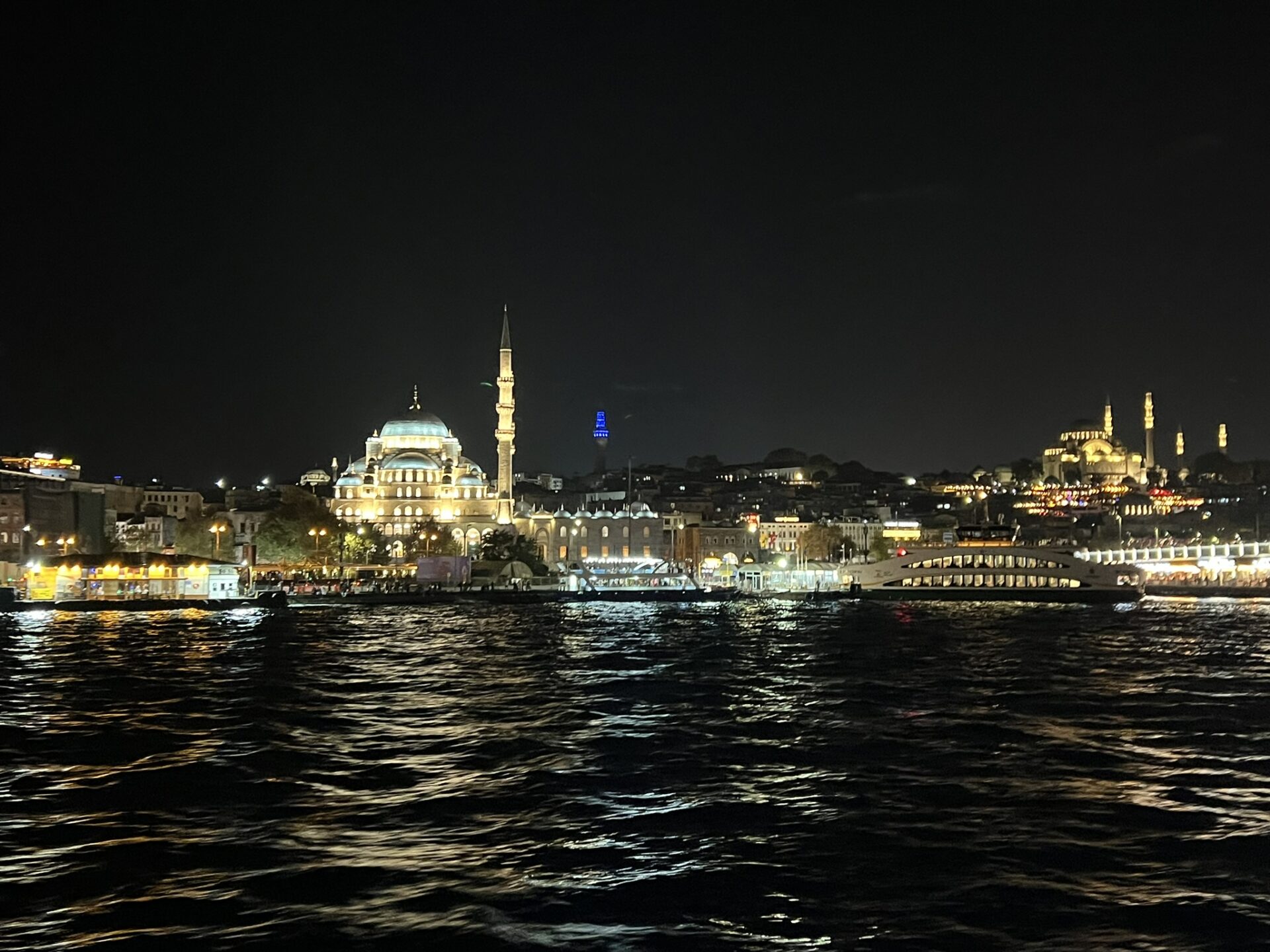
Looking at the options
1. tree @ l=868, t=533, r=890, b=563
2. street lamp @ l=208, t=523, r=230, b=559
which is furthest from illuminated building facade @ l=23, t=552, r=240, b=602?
tree @ l=868, t=533, r=890, b=563

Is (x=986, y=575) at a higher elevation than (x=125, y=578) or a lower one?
lower

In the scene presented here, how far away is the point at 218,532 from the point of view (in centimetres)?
8931

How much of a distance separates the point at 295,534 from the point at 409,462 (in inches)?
1076

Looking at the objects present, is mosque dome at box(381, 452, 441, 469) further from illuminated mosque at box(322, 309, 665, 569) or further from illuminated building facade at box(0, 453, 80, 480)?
illuminated building facade at box(0, 453, 80, 480)

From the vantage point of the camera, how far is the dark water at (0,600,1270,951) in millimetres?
10211

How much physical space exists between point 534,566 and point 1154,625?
1924 inches

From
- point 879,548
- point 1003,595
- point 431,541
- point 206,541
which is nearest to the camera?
point 1003,595

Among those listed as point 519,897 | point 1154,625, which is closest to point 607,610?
A: point 1154,625

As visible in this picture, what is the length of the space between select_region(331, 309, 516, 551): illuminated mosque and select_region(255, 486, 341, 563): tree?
16691mm

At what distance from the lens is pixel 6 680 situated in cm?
2831

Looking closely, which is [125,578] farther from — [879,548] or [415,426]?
→ [879,548]

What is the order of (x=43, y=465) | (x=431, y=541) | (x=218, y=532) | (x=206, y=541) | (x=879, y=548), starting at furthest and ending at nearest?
(x=879, y=548) < (x=43, y=465) < (x=431, y=541) < (x=206, y=541) < (x=218, y=532)

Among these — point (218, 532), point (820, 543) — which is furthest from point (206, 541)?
point (820, 543)

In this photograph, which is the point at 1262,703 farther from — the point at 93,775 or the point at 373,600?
the point at 373,600
